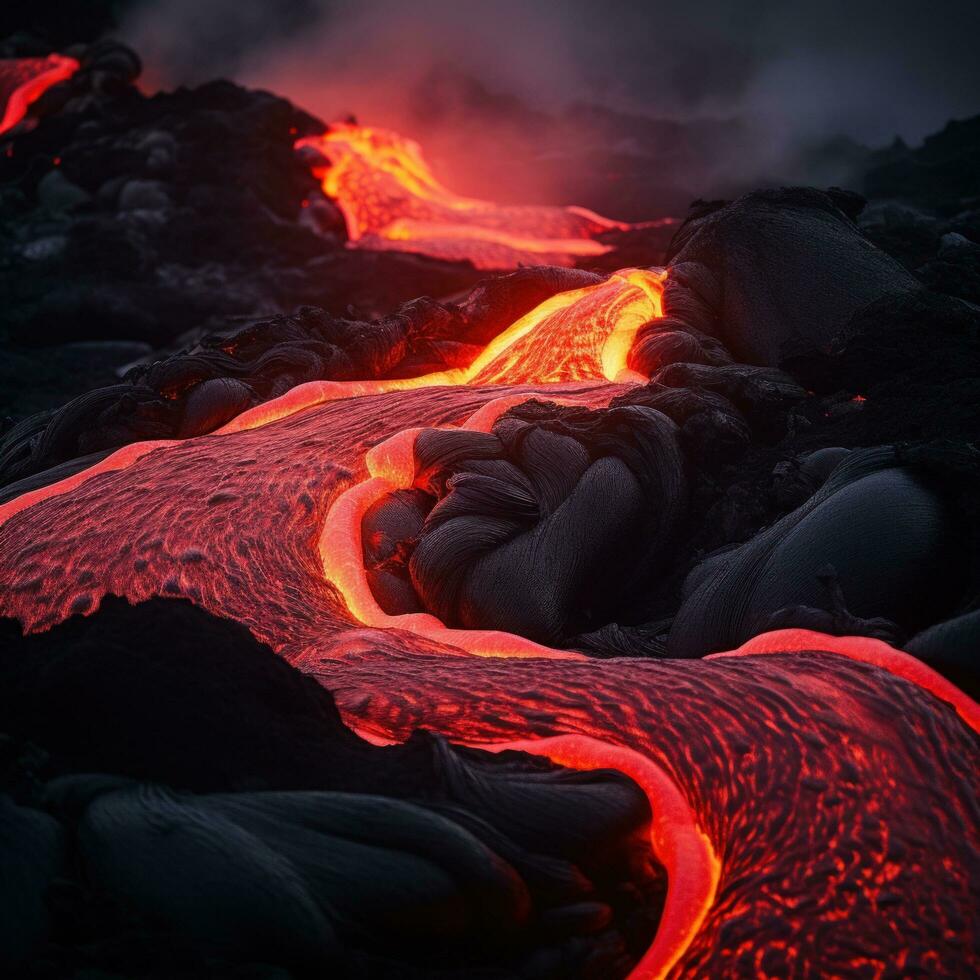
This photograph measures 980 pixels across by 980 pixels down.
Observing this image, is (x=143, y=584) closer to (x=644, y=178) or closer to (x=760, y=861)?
(x=760, y=861)

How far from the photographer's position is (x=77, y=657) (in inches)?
62.6

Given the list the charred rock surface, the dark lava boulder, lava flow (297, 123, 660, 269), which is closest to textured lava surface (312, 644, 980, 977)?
the charred rock surface

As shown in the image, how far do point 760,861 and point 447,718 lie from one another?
71cm

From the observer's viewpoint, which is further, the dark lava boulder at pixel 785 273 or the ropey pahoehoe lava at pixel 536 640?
the dark lava boulder at pixel 785 273

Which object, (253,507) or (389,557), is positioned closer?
(389,557)

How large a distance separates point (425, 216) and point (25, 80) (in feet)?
25.7

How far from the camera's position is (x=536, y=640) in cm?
290

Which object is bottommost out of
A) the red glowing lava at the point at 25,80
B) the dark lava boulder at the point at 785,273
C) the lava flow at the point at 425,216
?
the dark lava boulder at the point at 785,273

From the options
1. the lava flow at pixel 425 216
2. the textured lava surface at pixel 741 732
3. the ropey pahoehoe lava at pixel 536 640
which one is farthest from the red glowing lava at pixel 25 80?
the textured lava surface at pixel 741 732

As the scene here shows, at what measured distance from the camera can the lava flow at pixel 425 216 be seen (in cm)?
1180

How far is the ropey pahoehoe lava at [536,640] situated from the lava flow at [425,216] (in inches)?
280

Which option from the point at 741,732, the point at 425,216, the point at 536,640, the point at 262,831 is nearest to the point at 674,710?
the point at 741,732

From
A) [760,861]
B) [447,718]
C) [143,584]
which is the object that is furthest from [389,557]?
[760,861]

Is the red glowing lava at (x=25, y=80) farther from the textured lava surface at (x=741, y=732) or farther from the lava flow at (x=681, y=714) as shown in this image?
the textured lava surface at (x=741, y=732)
